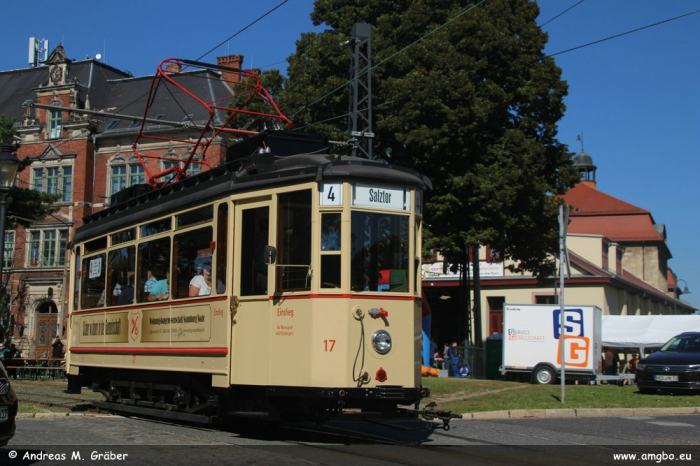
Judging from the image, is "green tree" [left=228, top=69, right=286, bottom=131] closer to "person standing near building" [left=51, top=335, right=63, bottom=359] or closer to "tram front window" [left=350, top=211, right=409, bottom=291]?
"person standing near building" [left=51, top=335, right=63, bottom=359]

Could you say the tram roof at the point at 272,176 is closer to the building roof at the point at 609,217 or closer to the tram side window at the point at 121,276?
the tram side window at the point at 121,276

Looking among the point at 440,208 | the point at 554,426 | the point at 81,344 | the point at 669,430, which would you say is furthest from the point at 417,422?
the point at 440,208

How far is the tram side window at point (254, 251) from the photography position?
33.7 feet

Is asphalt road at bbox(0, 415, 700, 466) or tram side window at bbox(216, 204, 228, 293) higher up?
tram side window at bbox(216, 204, 228, 293)

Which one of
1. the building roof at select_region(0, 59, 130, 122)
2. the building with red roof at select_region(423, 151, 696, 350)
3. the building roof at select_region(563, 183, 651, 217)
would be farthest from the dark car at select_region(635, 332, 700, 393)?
the building roof at select_region(563, 183, 651, 217)

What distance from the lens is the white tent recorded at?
34750 mm

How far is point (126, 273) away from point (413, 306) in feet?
16.8

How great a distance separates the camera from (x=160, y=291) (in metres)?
12.1

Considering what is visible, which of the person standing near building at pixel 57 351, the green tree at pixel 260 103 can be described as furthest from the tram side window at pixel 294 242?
the person standing near building at pixel 57 351

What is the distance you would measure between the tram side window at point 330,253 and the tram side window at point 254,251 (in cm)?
78

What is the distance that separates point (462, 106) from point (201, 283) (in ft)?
57.9

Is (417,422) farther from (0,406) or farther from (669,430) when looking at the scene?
(0,406)

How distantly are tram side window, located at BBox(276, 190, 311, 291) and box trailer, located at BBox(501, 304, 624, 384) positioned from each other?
20.1 m

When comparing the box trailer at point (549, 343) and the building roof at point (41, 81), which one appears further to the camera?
the building roof at point (41, 81)
